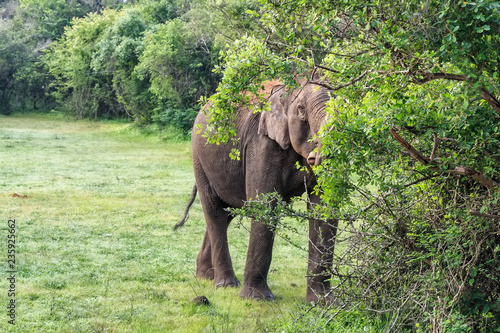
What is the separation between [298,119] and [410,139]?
2.06 meters

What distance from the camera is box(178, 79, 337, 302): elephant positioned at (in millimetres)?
6465

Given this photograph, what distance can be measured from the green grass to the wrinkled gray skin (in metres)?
0.33

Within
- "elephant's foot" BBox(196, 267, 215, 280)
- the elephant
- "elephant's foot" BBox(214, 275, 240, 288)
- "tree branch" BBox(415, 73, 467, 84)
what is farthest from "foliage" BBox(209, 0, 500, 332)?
"elephant's foot" BBox(196, 267, 215, 280)

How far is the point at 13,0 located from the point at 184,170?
46.2 meters

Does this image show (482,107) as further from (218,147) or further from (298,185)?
(218,147)

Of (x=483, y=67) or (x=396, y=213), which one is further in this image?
(x=396, y=213)

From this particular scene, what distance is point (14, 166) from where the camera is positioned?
60.2 feet

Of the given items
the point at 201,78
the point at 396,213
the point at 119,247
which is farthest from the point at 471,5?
the point at 201,78

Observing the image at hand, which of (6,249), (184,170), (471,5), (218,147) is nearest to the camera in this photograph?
(471,5)

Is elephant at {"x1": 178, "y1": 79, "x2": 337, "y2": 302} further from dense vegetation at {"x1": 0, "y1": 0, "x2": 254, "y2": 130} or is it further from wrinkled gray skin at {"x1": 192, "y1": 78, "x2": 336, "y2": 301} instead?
dense vegetation at {"x1": 0, "y1": 0, "x2": 254, "y2": 130}

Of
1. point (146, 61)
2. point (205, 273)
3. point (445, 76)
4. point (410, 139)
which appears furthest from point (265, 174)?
point (146, 61)

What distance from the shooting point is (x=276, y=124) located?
669 centimetres

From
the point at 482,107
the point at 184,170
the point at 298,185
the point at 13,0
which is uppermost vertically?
the point at 13,0

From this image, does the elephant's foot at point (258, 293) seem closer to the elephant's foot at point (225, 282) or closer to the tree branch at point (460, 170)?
the elephant's foot at point (225, 282)
